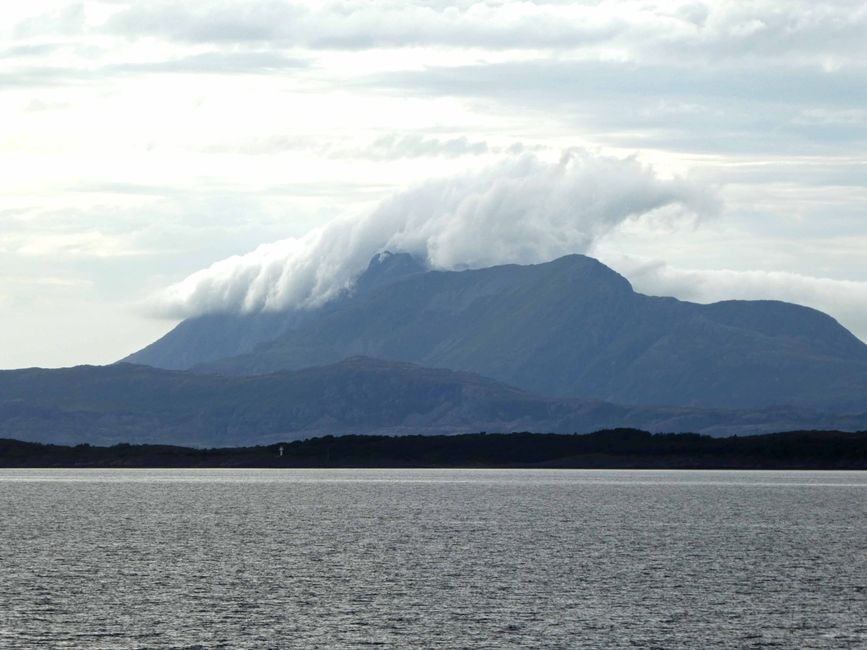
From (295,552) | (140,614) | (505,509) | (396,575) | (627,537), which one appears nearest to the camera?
(140,614)

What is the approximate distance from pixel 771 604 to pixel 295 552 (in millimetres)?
47490

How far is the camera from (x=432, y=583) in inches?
3937

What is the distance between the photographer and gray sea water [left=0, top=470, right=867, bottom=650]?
7712 centimetres

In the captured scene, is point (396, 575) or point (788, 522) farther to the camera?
point (788, 522)

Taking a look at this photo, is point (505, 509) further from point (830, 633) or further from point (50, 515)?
point (830, 633)

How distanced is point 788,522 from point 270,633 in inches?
3945

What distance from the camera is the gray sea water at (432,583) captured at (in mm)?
77125

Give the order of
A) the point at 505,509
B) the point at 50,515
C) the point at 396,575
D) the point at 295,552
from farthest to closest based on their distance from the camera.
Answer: the point at 505,509
the point at 50,515
the point at 295,552
the point at 396,575

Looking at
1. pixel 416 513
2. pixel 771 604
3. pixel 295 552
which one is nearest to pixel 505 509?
pixel 416 513

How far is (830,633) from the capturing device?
77875 millimetres

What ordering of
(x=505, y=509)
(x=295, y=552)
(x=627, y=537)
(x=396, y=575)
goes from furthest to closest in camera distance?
(x=505, y=509)
(x=627, y=537)
(x=295, y=552)
(x=396, y=575)

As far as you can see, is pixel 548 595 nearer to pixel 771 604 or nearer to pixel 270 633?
pixel 771 604

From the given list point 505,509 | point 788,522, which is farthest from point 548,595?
point 505,509

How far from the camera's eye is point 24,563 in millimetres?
112312
